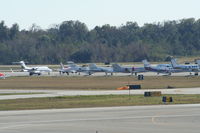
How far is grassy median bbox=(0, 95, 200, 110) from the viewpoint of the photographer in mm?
57406

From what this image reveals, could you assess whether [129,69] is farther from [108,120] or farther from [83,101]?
[108,120]

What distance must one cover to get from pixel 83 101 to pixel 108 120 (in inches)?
714

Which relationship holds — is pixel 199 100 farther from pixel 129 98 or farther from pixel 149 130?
pixel 149 130

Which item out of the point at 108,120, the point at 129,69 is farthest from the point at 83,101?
the point at 129,69

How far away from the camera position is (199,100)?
199ft

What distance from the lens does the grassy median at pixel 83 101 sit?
57.4 m

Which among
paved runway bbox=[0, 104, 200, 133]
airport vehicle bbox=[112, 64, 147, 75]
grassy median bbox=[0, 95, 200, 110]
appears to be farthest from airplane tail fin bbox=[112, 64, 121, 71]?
paved runway bbox=[0, 104, 200, 133]

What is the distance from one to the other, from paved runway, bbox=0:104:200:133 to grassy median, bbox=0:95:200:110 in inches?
151

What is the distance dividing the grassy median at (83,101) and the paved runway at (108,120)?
3827 millimetres

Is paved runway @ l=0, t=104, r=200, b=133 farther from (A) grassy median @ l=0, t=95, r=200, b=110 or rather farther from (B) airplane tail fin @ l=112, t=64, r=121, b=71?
(B) airplane tail fin @ l=112, t=64, r=121, b=71

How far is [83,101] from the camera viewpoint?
203 feet

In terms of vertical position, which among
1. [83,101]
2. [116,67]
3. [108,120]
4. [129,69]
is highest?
[116,67]

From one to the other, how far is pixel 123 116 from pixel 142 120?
3.20 meters

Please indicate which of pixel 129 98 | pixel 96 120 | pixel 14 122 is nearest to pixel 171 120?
pixel 96 120
